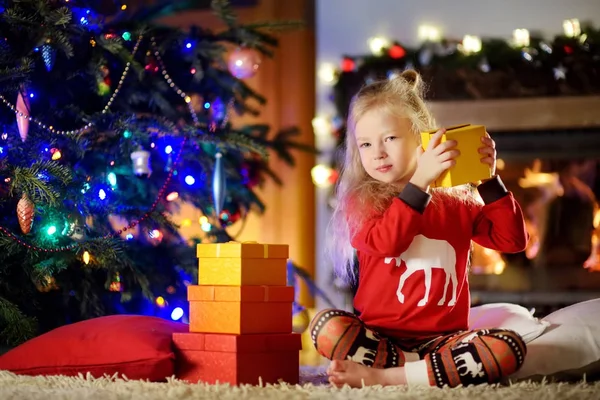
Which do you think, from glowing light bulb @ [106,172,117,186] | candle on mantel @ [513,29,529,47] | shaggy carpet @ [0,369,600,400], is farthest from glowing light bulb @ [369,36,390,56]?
shaggy carpet @ [0,369,600,400]

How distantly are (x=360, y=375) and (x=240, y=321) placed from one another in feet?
0.86

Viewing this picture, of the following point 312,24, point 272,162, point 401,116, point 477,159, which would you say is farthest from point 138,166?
point 312,24

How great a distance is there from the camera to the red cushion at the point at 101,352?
1.67 metres

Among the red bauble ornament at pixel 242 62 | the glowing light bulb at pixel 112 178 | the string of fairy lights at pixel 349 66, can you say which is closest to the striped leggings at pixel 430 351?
the glowing light bulb at pixel 112 178

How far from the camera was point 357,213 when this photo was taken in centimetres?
181

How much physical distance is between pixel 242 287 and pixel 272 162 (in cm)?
217

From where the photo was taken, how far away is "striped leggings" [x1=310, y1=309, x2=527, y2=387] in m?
1.55

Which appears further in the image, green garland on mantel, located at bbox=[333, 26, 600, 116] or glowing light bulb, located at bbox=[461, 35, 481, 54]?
glowing light bulb, located at bbox=[461, 35, 481, 54]

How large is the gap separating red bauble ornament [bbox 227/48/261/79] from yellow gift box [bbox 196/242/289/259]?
952 millimetres

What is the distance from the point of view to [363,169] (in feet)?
6.24

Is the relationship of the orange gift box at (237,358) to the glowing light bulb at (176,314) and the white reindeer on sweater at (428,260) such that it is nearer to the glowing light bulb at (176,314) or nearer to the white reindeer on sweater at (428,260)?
the white reindeer on sweater at (428,260)

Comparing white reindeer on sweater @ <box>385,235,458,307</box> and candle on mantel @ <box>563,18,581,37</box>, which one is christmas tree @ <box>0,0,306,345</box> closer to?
white reindeer on sweater @ <box>385,235,458,307</box>

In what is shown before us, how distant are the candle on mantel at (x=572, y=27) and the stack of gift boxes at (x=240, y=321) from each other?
218cm

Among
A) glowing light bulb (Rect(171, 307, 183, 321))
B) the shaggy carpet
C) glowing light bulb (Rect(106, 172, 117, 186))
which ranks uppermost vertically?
glowing light bulb (Rect(106, 172, 117, 186))
